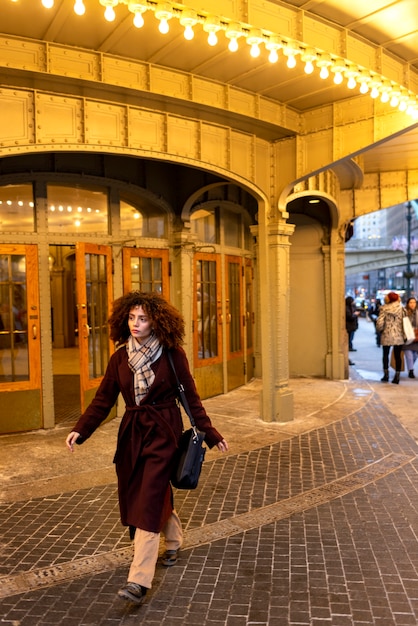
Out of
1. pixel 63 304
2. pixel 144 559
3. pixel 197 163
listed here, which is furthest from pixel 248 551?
pixel 63 304

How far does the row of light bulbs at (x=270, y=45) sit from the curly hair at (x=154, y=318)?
7.08 feet

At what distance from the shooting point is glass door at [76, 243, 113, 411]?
715 cm

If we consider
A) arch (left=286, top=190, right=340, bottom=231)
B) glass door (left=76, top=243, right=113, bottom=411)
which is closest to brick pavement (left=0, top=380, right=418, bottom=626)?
glass door (left=76, top=243, right=113, bottom=411)

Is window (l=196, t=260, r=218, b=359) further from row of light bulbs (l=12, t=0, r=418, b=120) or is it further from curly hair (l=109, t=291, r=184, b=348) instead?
curly hair (l=109, t=291, r=184, b=348)

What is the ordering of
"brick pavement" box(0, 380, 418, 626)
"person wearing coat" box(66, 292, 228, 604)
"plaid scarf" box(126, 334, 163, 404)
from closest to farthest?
1. "brick pavement" box(0, 380, 418, 626)
2. "person wearing coat" box(66, 292, 228, 604)
3. "plaid scarf" box(126, 334, 163, 404)

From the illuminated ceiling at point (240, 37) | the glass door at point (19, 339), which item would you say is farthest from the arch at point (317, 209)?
the glass door at point (19, 339)

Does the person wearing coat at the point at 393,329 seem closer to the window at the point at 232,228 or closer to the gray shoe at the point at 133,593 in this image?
the window at the point at 232,228

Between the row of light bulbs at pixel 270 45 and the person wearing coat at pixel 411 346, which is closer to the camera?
the row of light bulbs at pixel 270 45

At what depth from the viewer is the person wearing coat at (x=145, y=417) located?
3.33m

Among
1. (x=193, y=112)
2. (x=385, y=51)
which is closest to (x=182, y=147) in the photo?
(x=193, y=112)

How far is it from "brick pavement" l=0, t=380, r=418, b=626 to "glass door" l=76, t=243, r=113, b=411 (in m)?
2.24

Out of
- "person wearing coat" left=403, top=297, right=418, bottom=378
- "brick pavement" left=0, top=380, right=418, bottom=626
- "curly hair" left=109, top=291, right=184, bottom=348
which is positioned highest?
"curly hair" left=109, top=291, right=184, bottom=348

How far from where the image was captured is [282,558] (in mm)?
3826

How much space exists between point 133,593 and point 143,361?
4.37 feet
